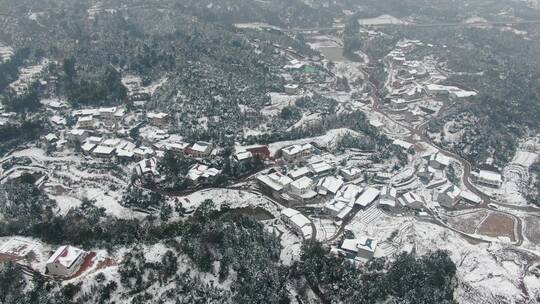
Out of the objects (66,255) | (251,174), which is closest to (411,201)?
(251,174)

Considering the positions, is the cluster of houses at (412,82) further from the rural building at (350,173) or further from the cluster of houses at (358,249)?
the cluster of houses at (358,249)

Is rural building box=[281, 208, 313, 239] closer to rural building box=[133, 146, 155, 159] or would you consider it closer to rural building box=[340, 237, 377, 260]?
rural building box=[340, 237, 377, 260]

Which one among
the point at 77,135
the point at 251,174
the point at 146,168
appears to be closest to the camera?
the point at 146,168

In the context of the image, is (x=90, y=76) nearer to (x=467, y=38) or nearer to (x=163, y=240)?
(x=163, y=240)

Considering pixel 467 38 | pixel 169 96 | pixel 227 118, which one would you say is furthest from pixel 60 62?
pixel 467 38

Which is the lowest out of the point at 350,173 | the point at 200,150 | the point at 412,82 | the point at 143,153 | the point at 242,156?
the point at 412,82

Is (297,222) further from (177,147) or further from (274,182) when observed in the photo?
(177,147)

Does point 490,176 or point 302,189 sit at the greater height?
point 302,189

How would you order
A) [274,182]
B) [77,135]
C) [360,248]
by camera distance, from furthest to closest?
[77,135] < [274,182] < [360,248]
